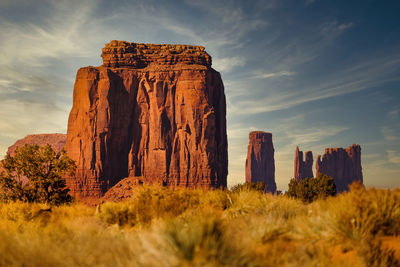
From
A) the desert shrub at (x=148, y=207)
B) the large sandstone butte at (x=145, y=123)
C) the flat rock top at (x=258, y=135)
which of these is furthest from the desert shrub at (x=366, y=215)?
the flat rock top at (x=258, y=135)

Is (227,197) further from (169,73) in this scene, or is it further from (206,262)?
(169,73)

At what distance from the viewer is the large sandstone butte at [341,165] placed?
16025 centimetres

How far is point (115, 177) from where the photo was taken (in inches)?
2854

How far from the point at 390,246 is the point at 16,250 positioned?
7.82 m

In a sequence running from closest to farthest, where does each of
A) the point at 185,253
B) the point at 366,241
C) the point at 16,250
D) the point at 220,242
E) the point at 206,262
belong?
the point at 206,262 → the point at 185,253 → the point at 220,242 → the point at 16,250 → the point at 366,241

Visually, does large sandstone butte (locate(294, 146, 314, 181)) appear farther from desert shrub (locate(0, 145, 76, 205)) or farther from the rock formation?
desert shrub (locate(0, 145, 76, 205))

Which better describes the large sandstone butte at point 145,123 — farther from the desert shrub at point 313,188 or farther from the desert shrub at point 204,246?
the desert shrub at point 204,246

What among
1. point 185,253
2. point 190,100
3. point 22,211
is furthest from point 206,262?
point 190,100

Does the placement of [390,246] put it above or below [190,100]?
below

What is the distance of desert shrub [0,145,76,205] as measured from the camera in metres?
24.9

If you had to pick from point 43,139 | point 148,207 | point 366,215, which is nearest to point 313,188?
point 148,207

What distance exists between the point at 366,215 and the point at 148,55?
79043 mm

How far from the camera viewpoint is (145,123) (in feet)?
253

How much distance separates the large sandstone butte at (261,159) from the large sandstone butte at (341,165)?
25.5 meters
